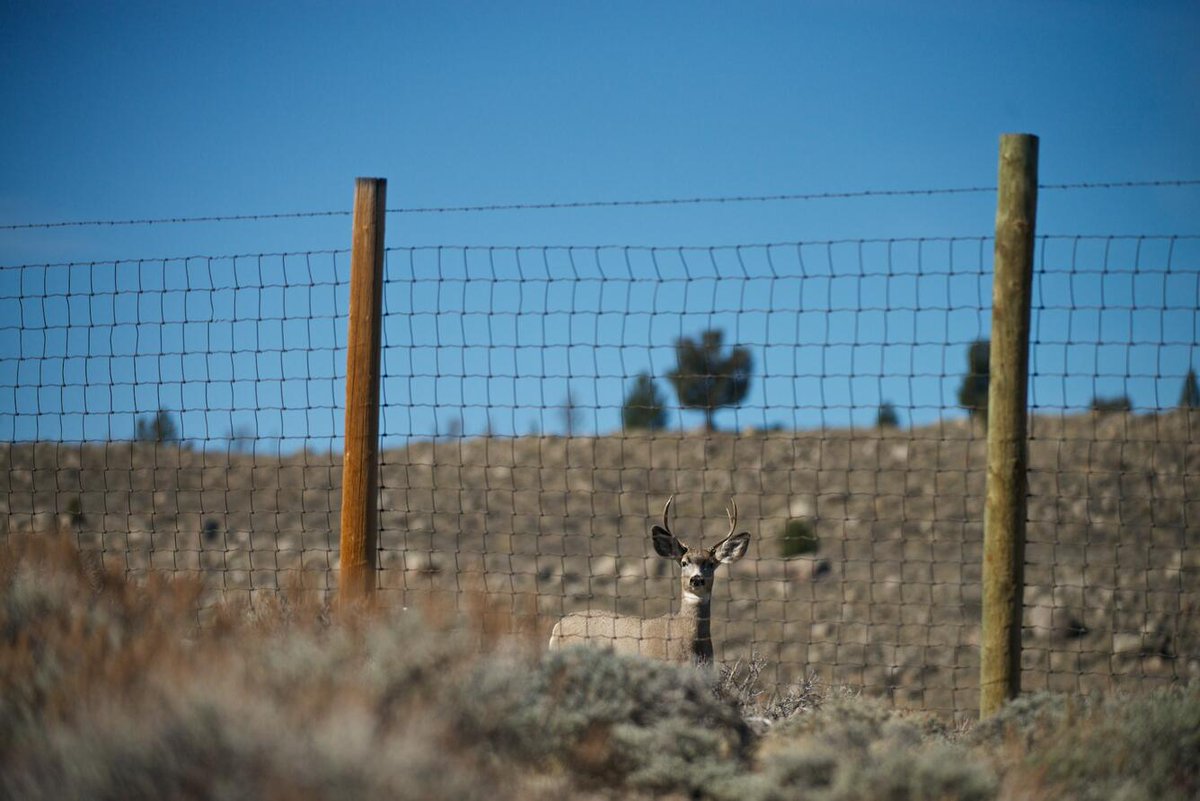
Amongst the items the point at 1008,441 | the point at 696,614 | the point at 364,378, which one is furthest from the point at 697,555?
the point at 1008,441

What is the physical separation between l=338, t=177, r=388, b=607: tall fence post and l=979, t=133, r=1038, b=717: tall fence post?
3189mm

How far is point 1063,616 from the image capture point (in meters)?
19.9

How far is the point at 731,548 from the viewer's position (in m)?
9.42

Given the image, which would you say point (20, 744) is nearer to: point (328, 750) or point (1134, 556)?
point (328, 750)

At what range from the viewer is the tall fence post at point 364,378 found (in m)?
6.55

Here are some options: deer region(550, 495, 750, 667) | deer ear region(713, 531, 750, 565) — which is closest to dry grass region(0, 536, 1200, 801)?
deer region(550, 495, 750, 667)

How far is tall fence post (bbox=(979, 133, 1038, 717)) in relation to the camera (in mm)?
5871

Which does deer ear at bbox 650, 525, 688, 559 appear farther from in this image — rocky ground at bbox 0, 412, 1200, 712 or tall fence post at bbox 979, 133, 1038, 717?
rocky ground at bbox 0, 412, 1200, 712

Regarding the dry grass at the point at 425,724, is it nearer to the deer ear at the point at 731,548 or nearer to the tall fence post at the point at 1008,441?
the tall fence post at the point at 1008,441

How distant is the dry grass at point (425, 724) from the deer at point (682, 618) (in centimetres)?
273

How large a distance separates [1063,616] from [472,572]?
1702 cm

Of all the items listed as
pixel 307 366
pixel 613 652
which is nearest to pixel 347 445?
pixel 307 366

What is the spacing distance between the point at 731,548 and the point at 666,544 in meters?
0.58

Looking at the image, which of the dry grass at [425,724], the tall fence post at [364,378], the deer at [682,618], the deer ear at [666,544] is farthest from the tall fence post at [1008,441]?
the deer ear at [666,544]
